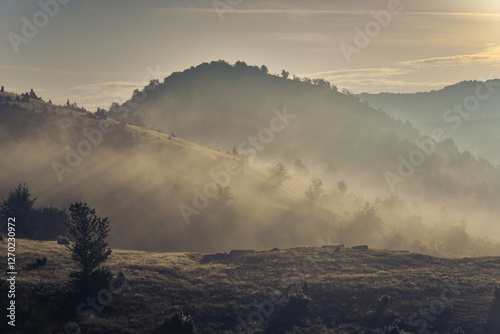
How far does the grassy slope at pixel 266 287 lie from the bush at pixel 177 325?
76cm

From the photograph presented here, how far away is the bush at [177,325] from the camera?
899 inches

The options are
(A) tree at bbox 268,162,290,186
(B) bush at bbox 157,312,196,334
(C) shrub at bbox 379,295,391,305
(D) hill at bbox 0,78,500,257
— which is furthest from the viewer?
(A) tree at bbox 268,162,290,186

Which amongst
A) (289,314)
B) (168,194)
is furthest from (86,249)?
(168,194)

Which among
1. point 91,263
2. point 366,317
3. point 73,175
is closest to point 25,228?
point 91,263

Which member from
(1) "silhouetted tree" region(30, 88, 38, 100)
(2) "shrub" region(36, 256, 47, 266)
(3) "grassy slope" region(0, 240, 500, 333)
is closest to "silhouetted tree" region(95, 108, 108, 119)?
(1) "silhouetted tree" region(30, 88, 38, 100)

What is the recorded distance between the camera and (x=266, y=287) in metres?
31.8

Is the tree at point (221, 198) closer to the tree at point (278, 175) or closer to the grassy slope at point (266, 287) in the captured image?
the tree at point (278, 175)

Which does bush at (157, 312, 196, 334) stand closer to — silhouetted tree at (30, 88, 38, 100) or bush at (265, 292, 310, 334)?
bush at (265, 292, 310, 334)

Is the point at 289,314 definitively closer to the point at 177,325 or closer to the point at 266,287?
the point at 266,287

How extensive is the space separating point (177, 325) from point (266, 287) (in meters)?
11.1

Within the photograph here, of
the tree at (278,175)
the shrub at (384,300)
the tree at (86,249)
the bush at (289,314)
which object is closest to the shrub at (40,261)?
the tree at (86,249)

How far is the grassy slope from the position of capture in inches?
951

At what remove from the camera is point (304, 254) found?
42688 millimetres

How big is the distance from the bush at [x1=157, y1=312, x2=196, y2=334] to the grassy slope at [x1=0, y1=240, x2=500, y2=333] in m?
0.76
